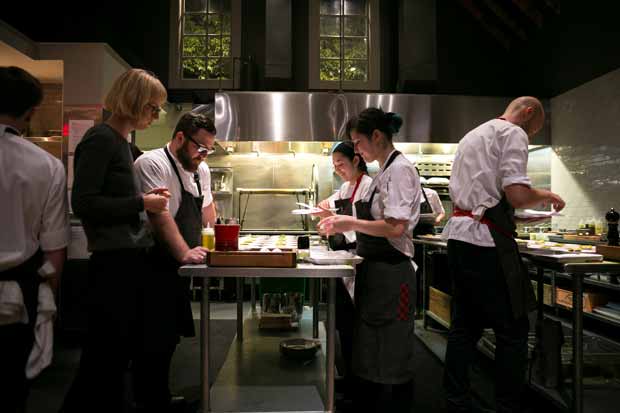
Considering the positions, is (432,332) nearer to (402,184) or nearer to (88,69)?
(402,184)

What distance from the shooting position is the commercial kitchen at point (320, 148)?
2135mm

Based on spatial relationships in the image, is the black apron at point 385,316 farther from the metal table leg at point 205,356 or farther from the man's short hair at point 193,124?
the man's short hair at point 193,124

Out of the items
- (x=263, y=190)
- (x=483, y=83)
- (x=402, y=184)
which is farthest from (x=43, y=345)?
(x=483, y=83)

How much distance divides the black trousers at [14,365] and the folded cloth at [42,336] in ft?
0.06

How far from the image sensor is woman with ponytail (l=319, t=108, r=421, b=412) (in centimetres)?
189

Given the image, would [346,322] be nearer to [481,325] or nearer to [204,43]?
[481,325]

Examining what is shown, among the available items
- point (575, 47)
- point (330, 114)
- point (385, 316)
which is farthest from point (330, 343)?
point (575, 47)

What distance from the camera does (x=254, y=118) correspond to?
5211 mm

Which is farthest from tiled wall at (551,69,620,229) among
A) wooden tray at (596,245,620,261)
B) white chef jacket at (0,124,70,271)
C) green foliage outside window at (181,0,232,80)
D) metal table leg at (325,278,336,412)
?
white chef jacket at (0,124,70,271)

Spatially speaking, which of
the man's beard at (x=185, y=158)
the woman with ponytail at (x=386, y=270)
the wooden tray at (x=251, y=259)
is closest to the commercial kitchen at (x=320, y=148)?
A: the wooden tray at (x=251, y=259)

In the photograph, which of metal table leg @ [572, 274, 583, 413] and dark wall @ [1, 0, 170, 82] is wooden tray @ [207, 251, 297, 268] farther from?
dark wall @ [1, 0, 170, 82]

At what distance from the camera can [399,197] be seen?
1886mm

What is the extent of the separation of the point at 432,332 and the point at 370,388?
75.4 inches

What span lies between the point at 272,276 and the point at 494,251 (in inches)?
40.6
